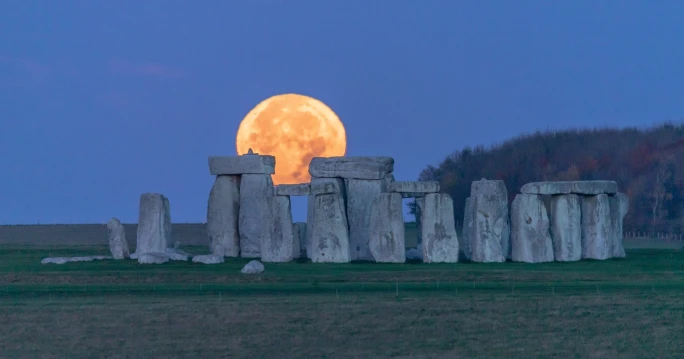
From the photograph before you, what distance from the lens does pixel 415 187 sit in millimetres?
33438

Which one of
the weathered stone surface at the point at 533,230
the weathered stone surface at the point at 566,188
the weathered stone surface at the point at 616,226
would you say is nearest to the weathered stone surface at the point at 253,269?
the weathered stone surface at the point at 533,230

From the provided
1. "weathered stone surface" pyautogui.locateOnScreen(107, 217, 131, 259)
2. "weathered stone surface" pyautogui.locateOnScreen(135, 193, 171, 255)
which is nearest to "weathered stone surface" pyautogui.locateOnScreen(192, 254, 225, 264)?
"weathered stone surface" pyautogui.locateOnScreen(135, 193, 171, 255)

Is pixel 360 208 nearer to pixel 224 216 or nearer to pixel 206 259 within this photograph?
pixel 224 216

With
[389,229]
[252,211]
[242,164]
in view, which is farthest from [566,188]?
[242,164]

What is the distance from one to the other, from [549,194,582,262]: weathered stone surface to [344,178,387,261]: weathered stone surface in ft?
18.0

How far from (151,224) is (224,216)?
330 centimetres

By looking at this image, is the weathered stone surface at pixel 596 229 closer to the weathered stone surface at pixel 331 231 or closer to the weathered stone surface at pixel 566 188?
the weathered stone surface at pixel 566 188

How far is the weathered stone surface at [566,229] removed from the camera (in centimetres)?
3409

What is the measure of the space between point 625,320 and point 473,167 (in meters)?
53.0

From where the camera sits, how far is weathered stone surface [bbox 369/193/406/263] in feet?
109

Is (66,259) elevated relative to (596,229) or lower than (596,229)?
lower

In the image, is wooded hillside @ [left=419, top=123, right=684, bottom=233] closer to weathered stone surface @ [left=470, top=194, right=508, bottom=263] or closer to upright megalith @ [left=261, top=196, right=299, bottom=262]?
weathered stone surface @ [left=470, top=194, right=508, bottom=263]

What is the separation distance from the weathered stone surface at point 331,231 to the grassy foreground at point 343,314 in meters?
3.73

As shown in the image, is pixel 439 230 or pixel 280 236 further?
pixel 280 236
